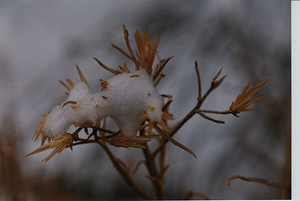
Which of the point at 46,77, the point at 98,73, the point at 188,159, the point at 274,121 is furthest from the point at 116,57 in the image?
the point at 274,121

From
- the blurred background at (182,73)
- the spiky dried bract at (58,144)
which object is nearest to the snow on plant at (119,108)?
the spiky dried bract at (58,144)

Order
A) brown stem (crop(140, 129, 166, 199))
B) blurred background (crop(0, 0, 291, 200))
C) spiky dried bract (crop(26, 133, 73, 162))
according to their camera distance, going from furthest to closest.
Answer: blurred background (crop(0, 0, 291, 200))
brown stem (crop(140, 129, 166, 199))
spiky dried bract (crop(26, 133, 73, 162))

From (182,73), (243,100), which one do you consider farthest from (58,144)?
(182,73)

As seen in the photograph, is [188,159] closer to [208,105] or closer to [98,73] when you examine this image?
[208,105]

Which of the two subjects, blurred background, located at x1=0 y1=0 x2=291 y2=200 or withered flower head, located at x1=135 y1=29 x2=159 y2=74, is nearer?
withered flower head, located at x1=135 y1=29 x2=159 y2=74

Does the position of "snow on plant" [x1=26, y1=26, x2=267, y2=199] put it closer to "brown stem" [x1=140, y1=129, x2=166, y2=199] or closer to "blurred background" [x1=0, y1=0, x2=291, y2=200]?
"brown stem" [x1=140, y1=129, x2=166, y2=199]

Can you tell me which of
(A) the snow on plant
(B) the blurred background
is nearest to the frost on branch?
(A) the snow on plant

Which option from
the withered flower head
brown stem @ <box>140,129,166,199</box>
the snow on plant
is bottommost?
brown stem @ <box>140,129,166,199</box>

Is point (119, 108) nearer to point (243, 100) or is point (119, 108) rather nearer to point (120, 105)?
point (120, 105)
